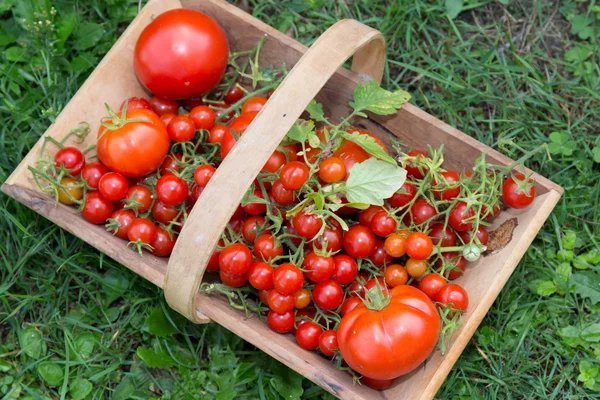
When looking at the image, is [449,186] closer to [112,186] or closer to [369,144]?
[369,144]

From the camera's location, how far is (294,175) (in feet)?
5.87

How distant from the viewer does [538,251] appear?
90.4 inches

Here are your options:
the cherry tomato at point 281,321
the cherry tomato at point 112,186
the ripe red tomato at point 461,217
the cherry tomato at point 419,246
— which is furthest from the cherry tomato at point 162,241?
the ripe red tomato at point 461,217

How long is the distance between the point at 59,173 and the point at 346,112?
0.84 meters

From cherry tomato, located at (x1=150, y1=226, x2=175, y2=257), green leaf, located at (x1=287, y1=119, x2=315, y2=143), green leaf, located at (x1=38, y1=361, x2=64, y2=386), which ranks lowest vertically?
green leaf, located at (x1=38, y1=361, x2=64, y2=386)

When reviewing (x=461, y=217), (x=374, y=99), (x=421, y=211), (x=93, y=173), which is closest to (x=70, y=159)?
(x=93, y=173)

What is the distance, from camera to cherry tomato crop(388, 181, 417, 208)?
193 cm

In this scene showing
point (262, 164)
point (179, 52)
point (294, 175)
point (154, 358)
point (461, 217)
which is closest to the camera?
point (262, 164)

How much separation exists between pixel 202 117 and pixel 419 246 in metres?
0.74

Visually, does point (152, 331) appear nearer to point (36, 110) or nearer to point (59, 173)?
point (59, 173)

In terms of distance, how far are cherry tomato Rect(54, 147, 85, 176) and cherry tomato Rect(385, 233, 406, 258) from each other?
0.88 meters

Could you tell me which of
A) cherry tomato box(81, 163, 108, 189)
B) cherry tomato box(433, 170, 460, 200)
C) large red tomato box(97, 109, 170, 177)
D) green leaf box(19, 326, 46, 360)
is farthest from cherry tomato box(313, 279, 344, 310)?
Result: green leaf box(19, 326, 46, 360)

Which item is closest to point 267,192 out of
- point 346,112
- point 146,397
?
point 346,112

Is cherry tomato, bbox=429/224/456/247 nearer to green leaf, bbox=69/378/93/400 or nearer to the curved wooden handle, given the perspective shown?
the curved wooden handle
